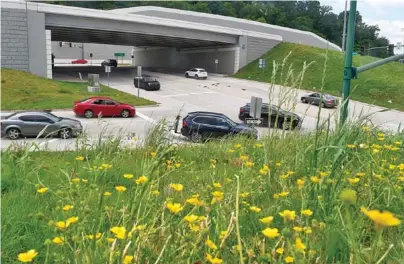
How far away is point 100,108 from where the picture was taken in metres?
24.8

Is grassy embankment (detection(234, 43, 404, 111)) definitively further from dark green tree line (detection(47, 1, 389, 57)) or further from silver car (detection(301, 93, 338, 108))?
dark green tree line (detection(47, 1, 389, 57))

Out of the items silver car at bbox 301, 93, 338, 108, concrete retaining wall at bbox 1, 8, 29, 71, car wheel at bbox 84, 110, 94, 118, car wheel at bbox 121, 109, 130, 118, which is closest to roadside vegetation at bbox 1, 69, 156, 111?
concrete retaining wall at bbox 1, 8, 29, 71

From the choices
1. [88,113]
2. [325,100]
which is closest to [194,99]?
[88,113]

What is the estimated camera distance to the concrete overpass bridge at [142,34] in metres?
34.8

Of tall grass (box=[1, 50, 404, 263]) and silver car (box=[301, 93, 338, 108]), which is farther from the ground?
silver car (box=[301, 93, 338, 108])

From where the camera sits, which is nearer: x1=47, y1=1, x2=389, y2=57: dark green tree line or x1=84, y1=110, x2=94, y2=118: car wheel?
x1=84, y1=110, x2=94, y2=118: car wheel

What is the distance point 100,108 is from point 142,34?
2343 centimetres

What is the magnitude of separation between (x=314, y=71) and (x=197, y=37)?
15.7 metres

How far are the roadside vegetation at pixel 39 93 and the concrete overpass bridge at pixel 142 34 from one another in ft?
9.87

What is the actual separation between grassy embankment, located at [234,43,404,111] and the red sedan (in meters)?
16.4

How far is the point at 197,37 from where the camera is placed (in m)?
49.5

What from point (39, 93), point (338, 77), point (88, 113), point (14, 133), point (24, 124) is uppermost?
point (338, 77)

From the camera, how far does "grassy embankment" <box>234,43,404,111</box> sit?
37.3m

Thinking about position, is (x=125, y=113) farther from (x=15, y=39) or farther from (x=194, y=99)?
(x=15, y=39)
